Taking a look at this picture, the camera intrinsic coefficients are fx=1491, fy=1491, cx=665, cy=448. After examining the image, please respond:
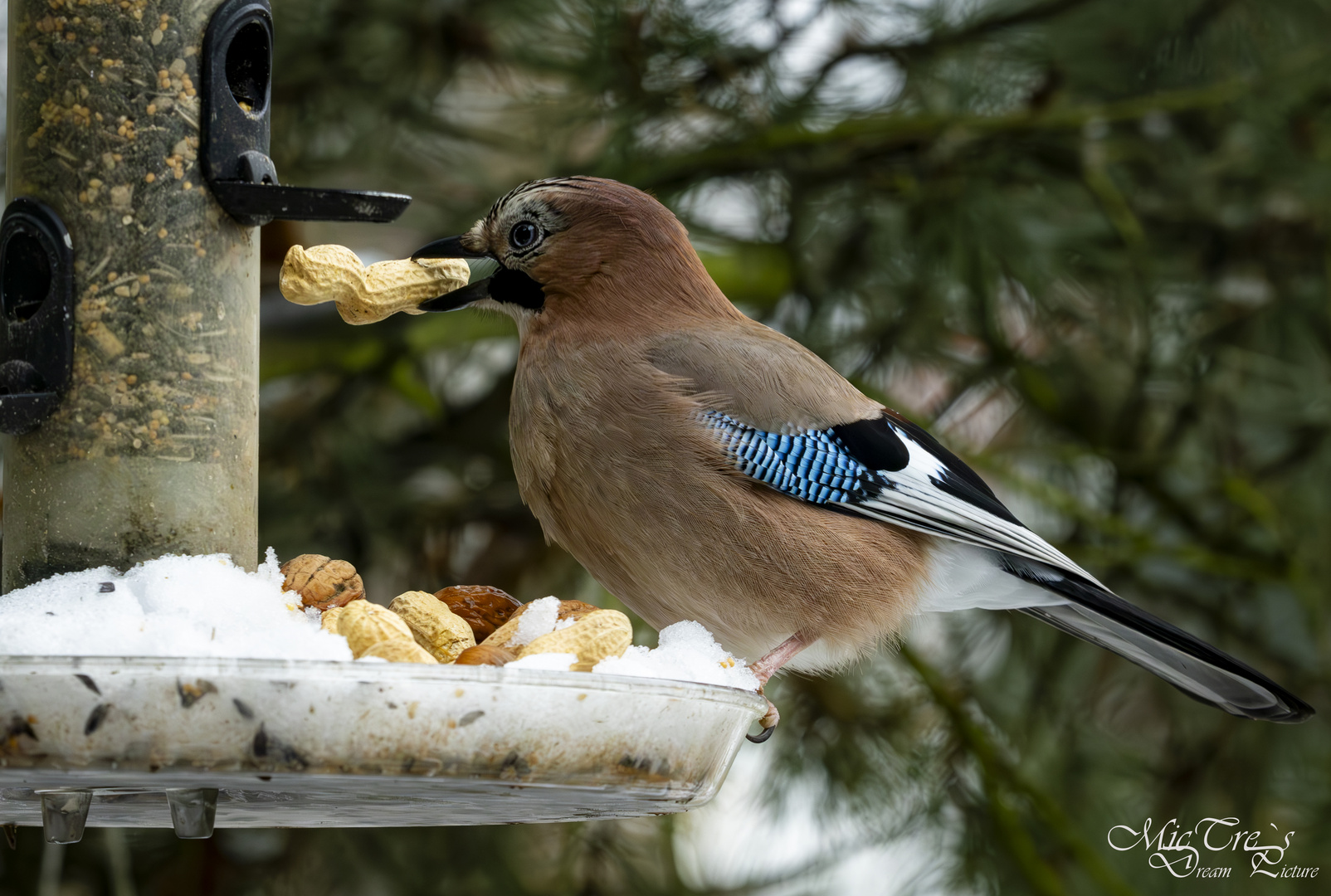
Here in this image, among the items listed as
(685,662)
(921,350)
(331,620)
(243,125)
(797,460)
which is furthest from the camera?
(921,350)

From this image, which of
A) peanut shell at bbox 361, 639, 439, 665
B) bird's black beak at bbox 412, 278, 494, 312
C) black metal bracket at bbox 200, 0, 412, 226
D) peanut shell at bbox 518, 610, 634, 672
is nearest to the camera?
peanut shell at bbox 361, 639, 439, 665

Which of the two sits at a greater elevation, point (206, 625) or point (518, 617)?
point (206, 625)

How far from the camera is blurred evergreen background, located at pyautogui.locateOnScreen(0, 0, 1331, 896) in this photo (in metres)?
3.42

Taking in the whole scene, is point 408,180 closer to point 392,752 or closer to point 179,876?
point 179,876

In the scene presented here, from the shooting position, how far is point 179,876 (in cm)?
341

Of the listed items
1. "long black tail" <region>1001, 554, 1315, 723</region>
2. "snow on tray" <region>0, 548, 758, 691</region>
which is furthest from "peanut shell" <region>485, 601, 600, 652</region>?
"long black tail" <region>1001, 554, 1315, 723</region>

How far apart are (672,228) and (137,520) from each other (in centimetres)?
103

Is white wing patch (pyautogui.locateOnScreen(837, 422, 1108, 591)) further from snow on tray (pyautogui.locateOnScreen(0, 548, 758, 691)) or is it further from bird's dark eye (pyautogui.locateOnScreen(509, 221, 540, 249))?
bird's dark eye (pyautogui.locateOnScreen(509, 221, 540, 249))

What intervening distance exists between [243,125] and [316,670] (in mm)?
955

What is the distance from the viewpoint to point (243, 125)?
2043 millimetres

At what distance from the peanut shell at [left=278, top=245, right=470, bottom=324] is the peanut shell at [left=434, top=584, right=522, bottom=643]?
0.40 m

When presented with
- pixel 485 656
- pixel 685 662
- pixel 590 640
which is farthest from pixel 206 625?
pixel 685 662

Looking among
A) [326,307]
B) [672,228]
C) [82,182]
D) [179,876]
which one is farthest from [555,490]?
[179,876]

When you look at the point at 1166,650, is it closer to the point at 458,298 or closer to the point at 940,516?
the point at 940,516
